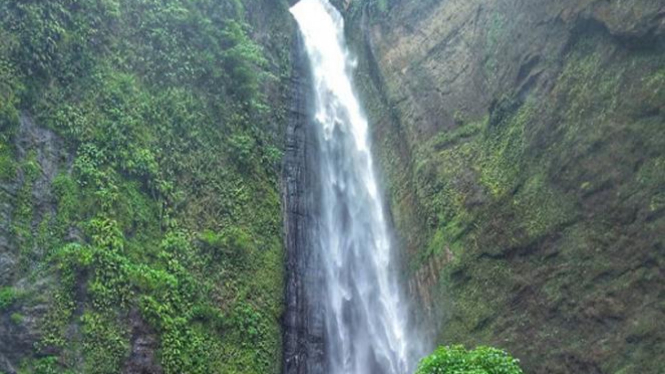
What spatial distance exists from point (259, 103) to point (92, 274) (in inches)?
321

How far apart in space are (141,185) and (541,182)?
913 centimetres

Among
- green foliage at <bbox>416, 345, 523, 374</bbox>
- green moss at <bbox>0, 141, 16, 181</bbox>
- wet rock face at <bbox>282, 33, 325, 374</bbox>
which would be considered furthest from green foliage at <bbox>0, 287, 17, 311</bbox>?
green foliage at <bbox>416, 345, 523, 374</bbox>

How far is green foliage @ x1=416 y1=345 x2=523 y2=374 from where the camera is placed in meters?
9.30

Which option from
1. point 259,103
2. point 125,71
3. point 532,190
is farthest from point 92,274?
point 532,190

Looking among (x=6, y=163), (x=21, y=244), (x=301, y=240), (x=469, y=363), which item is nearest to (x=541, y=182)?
(x=469, y=363)

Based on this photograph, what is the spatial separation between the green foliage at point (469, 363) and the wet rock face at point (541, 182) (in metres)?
2.44

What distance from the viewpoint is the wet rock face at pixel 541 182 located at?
10.8 m

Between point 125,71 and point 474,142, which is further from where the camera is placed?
point 474,142

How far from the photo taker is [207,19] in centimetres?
1686

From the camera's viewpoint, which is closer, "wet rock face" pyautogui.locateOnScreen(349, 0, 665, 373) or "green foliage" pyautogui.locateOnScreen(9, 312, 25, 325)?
"green foliage" pyautogui.locateOnScreen(9, 312, 25, 325)

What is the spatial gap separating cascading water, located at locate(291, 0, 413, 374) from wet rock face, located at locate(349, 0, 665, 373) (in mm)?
975

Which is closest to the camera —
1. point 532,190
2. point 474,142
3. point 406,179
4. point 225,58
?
point 532,190

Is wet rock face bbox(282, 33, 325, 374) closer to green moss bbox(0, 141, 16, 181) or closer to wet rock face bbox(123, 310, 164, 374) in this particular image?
wet rock face bbox(123, 310, 164, 374)

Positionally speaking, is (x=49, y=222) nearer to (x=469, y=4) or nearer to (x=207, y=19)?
(x=207, y=19)
